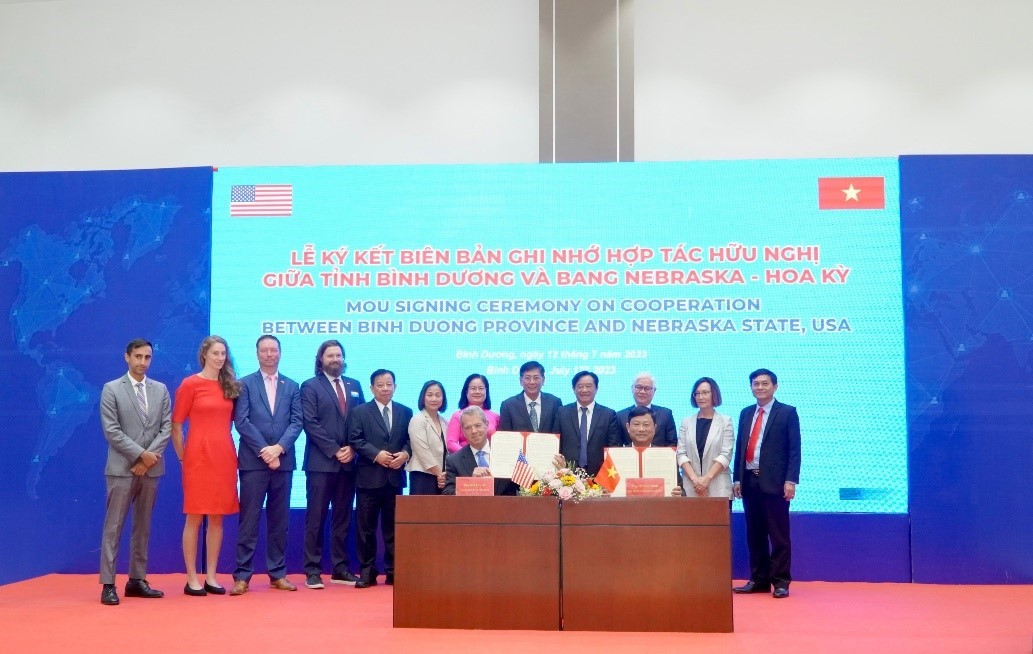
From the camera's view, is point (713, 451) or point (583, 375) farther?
point (583, 375)

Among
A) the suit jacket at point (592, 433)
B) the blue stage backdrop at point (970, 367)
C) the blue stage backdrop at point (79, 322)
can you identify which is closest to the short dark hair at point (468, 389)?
the suit jacket at point (592, 433)

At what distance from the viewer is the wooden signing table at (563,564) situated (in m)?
4.53

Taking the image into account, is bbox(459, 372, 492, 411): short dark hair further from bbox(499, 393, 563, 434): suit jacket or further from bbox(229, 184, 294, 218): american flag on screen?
bbox(229, 184, 294, 218): american flag on screen

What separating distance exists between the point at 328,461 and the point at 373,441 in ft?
0.98

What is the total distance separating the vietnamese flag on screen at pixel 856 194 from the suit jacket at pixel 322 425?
132 inches

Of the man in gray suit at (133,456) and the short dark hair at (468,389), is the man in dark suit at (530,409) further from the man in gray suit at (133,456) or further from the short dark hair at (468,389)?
the man in gray suit at (133,456)

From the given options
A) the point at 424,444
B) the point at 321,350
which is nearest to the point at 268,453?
the point at 321,350

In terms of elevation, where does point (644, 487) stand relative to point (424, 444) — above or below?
below

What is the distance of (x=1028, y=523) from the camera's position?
643 centimetres

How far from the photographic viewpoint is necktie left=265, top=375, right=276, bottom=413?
6116 mm

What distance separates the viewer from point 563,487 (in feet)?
15.3

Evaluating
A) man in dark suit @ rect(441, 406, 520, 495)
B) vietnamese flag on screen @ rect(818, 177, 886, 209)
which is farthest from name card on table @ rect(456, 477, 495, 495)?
vietnamese flag on screen @ rect(818, 177, 886, 209)

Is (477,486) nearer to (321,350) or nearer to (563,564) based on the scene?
(563,564)

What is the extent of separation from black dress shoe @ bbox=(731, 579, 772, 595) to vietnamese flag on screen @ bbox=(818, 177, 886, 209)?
8.08 ft
